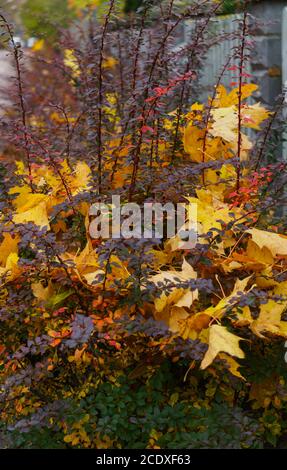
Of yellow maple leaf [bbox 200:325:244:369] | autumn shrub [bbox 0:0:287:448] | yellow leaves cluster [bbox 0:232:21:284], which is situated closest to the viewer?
yellow maple leaf [bbox 200:325:244:369]

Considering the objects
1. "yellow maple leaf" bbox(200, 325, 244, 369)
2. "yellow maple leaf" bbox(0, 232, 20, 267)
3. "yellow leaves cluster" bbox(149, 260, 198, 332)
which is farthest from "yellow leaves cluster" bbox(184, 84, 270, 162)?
"yellow maple leaf" bbox(200, 325, 244, 369)

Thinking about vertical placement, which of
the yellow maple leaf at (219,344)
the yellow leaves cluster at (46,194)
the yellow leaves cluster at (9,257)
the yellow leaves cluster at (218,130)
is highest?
the yellow leaves cluster at (218,130)

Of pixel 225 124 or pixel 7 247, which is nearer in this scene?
pixel 7 247

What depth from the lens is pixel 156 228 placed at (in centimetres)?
214

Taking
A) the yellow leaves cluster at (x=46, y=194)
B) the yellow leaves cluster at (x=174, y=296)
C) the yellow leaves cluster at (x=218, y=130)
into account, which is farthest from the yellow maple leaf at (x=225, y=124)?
the yellow leaves cluster at (x=174, y=296)

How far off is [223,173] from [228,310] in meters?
0.83

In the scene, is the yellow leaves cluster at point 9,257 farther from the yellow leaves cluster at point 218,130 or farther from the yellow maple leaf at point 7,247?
the yellow leaves cluster at point 218,130

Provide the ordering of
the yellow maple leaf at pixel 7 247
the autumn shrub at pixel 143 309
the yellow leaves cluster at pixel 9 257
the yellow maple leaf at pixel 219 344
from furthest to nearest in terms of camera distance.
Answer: the yellow maple leaf at pixel 7 247 → the yellow leaves cluster at pixel 9 257 → the autumn shrub at pixel 143 309 → the yellow maple leaf at pixel 219 344

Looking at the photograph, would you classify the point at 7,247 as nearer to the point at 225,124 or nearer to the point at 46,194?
the point at 46,194

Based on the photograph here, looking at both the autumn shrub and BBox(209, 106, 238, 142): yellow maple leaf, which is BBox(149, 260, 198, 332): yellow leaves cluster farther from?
BBox(209, 106, 238, 142): yellow maple leaf

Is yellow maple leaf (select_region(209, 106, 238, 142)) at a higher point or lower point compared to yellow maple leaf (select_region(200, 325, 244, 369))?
higher

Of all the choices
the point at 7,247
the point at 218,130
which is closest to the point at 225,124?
the point at 218,130
